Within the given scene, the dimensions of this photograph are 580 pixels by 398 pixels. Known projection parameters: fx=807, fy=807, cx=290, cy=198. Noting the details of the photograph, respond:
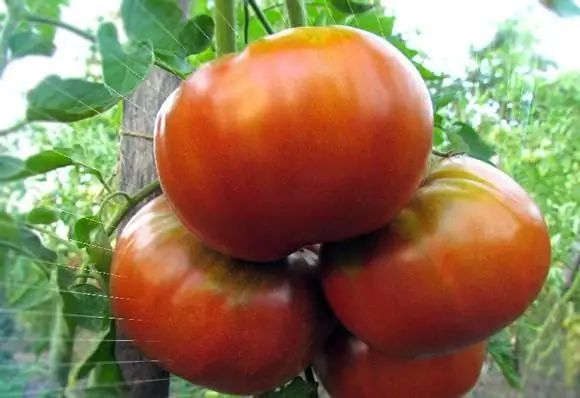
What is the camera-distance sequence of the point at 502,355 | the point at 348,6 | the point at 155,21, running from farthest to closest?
the point at 502,355 → the point at 348,6 → the point at 155,21

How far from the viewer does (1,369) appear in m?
0.17

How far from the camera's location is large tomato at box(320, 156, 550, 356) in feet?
1.11

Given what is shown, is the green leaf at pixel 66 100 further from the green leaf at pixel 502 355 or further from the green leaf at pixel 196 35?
the green leaf at pixel 502 355

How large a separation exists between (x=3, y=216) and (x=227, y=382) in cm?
22

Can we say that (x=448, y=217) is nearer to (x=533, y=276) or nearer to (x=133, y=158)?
(x=533, y=276)

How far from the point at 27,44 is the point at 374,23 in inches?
12.7

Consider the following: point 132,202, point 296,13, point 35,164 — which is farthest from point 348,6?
point 35,164

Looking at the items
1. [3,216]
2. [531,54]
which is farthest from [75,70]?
[531,54]

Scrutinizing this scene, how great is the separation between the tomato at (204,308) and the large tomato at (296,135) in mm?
51

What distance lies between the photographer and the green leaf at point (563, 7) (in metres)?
0.29

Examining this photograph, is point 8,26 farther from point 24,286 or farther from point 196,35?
point 196,35

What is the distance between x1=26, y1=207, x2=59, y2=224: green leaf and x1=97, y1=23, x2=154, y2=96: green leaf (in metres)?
0.04

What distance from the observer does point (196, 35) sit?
342 millimetres

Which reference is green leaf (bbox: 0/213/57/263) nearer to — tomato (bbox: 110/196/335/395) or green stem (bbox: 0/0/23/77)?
green stem (bbox: 0/0/23/77)
